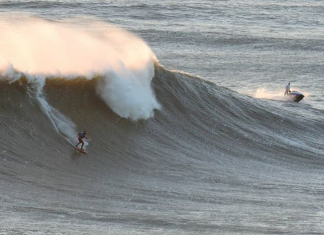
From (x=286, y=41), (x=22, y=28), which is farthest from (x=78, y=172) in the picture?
(x=286, y=41)

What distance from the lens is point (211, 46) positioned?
41188 mm

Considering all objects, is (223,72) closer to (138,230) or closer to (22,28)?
(22,28)

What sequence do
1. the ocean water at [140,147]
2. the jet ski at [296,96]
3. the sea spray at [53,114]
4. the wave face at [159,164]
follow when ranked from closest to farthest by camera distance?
1. the wave face at [159,164]
2. the ocean water at [140,147]
3. the sea spray at [53,114]
4. the jet ski at [296,96]

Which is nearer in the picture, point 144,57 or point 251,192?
point 251,192

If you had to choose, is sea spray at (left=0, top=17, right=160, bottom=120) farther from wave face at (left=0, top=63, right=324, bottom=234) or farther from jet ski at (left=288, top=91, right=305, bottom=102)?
jet ski at (left=288, top=91, right=305, bottom=102)

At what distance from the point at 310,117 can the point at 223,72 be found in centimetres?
977

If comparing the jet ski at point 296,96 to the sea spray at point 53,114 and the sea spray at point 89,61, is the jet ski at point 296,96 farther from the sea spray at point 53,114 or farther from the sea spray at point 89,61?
the sea spray at point 53,114

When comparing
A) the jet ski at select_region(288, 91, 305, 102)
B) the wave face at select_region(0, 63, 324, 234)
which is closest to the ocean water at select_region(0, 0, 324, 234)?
the wave face at select_region(0, 63, 324, 234)

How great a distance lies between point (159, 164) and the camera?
17734mm

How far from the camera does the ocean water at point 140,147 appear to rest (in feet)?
43.1

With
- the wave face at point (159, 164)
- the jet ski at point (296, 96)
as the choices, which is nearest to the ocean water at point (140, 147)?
the wave face at point (159, 164)

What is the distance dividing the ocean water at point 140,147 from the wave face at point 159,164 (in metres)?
0.04

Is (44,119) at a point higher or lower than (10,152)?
higher

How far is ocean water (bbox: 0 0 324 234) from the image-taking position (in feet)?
43.1
